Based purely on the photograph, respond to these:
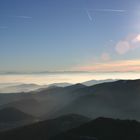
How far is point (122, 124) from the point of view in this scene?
2616 inches

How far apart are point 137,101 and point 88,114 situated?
36.0 meters

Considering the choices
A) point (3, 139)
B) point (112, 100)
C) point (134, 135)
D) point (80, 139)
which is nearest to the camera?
point (80, 139)

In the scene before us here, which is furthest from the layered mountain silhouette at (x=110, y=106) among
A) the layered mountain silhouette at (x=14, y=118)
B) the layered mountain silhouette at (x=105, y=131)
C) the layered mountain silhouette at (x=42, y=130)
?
the layered mountain silhouette at (x=105, y=131)

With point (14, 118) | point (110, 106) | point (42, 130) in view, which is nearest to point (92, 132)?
point (42, 130)

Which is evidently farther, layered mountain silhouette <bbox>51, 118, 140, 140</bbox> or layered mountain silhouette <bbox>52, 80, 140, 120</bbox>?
layered mountain silhouette <bbox>52, 80, 140, 120</bbox>

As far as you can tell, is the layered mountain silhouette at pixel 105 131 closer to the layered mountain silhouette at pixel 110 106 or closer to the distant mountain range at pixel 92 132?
the distant mountain range at pixel 92 132

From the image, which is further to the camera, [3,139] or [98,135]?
[3,139]

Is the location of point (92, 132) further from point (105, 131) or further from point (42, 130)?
point (42, 130)

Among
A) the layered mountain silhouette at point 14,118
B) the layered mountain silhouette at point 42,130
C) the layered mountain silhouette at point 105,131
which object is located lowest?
the layered mountain silhouette at point 14,118

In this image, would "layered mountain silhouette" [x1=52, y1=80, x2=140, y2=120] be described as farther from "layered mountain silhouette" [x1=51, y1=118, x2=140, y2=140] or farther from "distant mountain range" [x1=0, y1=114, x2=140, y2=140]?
"layered mountain silhouette" [x1=51, y1=118, x2=140, y2=140]

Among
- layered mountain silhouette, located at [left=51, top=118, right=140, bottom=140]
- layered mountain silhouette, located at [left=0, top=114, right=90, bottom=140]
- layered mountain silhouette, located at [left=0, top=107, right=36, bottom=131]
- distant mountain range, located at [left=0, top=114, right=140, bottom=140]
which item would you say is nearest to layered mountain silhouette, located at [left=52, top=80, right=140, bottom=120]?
layered mountain silhouette, located at [left=0, top=107, right=36, bottom=131]

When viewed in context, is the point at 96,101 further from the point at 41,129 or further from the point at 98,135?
the point at 98,135

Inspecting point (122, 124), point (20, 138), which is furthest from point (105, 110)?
point (122, 124)

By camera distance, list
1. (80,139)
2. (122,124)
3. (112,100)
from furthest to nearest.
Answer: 1. (112,100)
2. (122,124)
3. (80,139)
